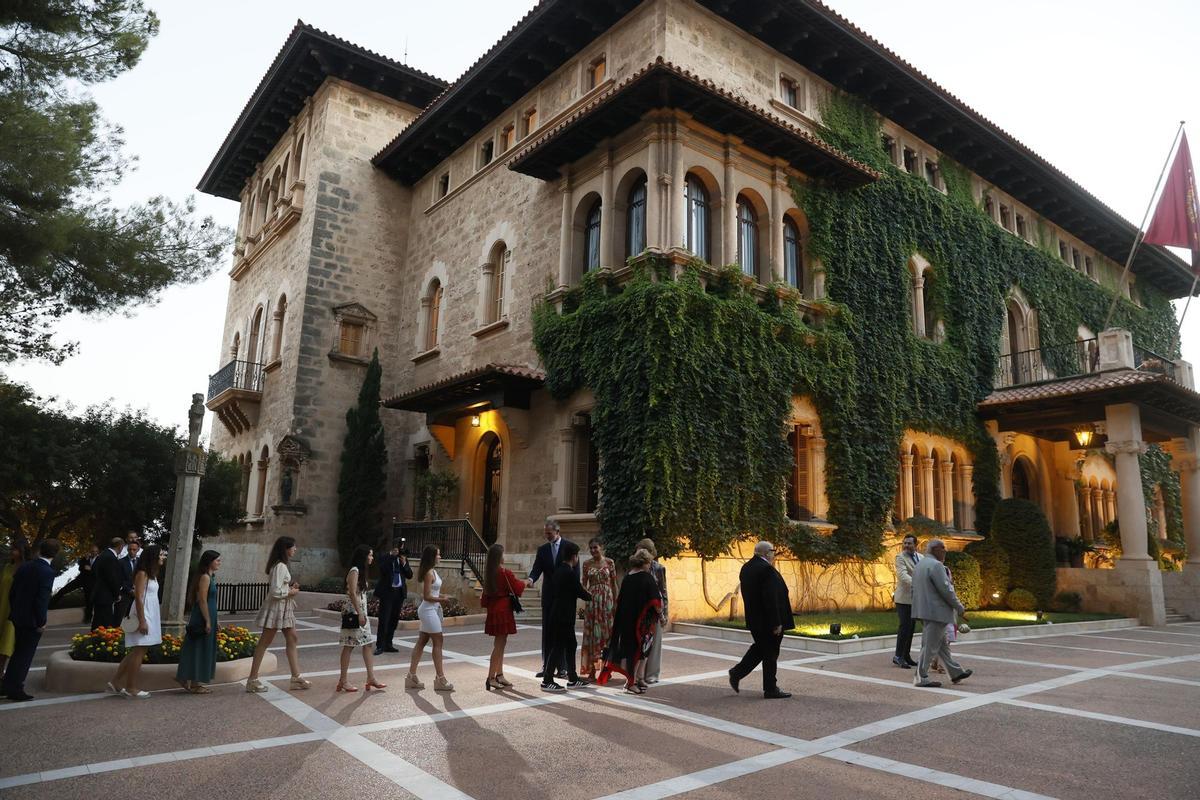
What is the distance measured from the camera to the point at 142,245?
13.5m

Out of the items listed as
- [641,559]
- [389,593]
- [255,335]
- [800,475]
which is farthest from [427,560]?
[255,335]

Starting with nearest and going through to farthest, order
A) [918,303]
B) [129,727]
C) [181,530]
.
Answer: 1. [129,727]
2. [181,530]
3. [918,303]

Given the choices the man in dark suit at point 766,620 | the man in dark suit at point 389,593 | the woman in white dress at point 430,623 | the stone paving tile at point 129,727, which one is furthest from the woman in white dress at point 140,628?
the man in dark suit at point 766,620

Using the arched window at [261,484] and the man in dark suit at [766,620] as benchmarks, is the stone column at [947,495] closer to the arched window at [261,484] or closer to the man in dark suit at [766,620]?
the man in dark suit at [766,620]

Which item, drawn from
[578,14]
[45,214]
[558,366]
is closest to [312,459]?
[558,366]

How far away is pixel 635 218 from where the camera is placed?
16.9 meters

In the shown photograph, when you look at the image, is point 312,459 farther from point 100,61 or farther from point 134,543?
point 100,61

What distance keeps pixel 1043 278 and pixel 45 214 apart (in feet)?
88.1

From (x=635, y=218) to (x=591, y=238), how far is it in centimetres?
143

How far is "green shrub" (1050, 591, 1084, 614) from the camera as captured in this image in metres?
19.1

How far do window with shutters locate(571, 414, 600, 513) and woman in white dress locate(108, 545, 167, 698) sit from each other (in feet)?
30.1

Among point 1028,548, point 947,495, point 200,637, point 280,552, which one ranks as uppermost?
point 947,495

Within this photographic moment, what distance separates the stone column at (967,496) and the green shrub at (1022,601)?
2144 millimetres

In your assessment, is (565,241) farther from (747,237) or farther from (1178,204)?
(1178,204)
